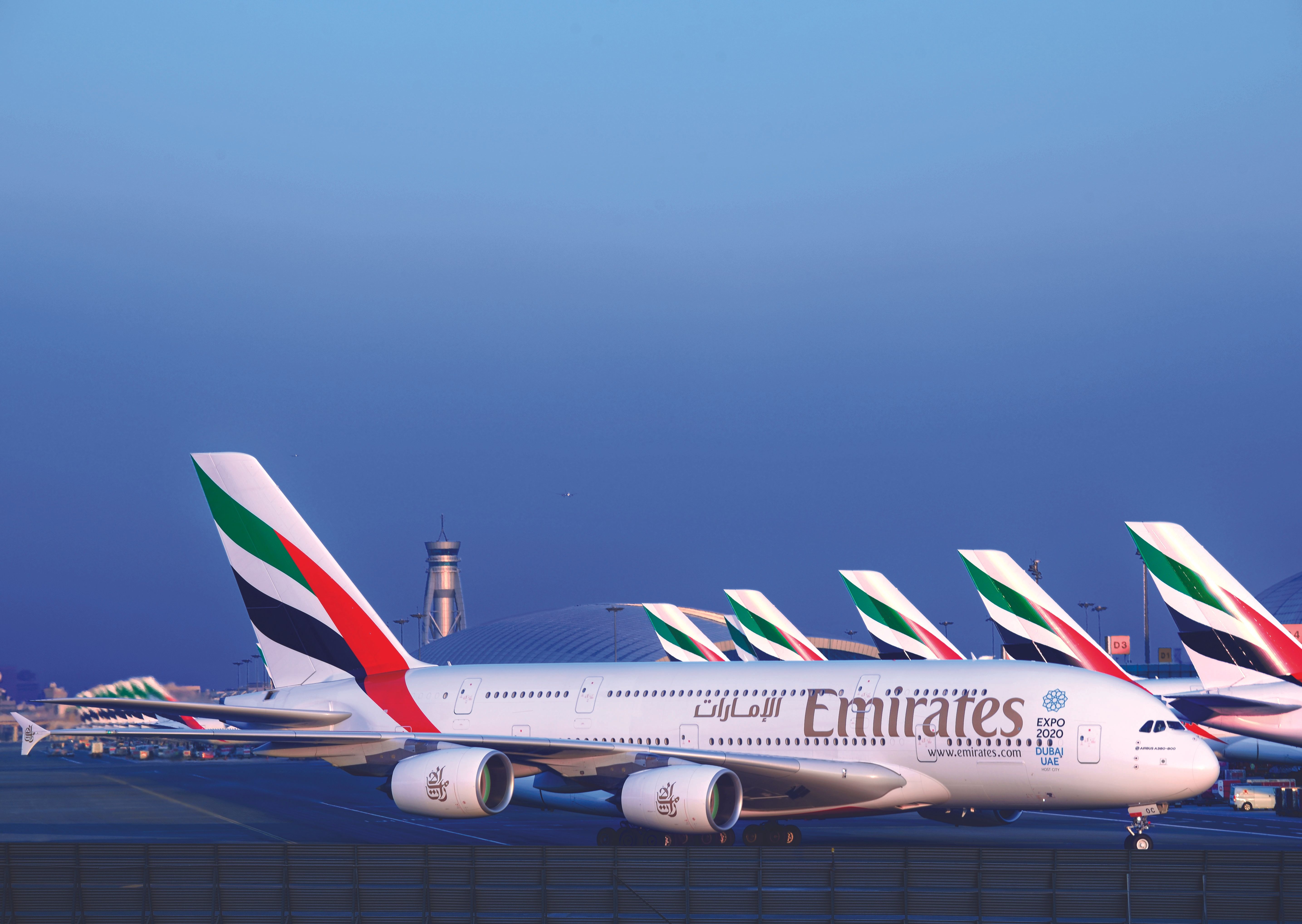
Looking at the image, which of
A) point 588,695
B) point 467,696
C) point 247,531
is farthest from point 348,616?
point 588,695

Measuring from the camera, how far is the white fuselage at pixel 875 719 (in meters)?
30.0

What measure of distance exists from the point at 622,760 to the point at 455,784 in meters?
3.83

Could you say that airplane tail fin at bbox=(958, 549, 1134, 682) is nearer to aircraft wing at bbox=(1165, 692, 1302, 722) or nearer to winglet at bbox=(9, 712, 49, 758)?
aircraft wing at bbox=(1165, 692, 1302, 722)

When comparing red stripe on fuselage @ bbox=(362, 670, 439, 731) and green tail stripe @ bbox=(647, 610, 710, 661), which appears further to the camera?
green tail stripe @ bbox=(647, 610, 710, 661)

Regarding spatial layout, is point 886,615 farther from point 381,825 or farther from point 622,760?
point 622,760

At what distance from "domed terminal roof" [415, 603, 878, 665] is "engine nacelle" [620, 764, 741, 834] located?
312 ft

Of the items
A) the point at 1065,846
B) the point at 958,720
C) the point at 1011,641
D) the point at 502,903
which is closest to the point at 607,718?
the point at 958,720

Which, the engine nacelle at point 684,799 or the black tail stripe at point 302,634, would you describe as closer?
the engine nacelle at point 684,799

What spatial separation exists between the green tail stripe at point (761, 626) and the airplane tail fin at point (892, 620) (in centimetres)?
1219

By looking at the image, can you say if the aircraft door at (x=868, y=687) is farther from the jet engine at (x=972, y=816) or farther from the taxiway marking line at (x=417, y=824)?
the taxiway marking line at (x=417, y=824)

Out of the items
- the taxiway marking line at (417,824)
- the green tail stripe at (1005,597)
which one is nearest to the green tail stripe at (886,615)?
the green tail stripe at (1005,597)

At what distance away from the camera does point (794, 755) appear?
107 feet

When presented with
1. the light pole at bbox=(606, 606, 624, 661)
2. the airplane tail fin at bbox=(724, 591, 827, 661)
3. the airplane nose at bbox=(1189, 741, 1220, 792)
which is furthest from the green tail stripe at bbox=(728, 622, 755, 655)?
the airplane nose at bbox=(1189, 741, 1220, 792)

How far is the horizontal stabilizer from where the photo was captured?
29094 millimetres
